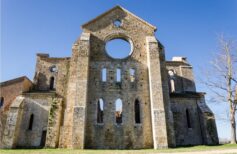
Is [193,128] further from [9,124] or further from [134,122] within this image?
[9,124]

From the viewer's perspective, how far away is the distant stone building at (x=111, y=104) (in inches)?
663

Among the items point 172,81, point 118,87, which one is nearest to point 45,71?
point 118,87

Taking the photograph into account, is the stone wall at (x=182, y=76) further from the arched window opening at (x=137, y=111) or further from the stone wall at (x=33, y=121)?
the stone wall at (x=33, y=121)

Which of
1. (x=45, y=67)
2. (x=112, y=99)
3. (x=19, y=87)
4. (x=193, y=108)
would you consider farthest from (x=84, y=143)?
(x=45, y=67)

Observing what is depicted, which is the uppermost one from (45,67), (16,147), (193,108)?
(45,67)

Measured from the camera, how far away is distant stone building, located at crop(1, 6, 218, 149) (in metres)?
16.8

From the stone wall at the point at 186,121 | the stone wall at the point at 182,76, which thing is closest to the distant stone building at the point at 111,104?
the stone wall at the point at 186,121

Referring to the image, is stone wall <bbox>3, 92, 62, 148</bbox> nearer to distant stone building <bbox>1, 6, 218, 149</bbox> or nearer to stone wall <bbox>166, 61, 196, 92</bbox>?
distant stone building <bbox>1, 6, 218, 149</bbox>

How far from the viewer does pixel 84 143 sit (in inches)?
640

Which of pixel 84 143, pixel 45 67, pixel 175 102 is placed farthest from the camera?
pixel 45 67

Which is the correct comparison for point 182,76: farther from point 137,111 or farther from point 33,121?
point 33,121

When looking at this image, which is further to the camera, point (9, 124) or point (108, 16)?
point (108, 16)

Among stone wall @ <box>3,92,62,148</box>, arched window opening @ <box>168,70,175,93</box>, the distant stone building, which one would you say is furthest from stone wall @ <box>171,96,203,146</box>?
stone wall @ <box>3,92,62,148</box>

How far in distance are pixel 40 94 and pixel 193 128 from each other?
1434 cm
